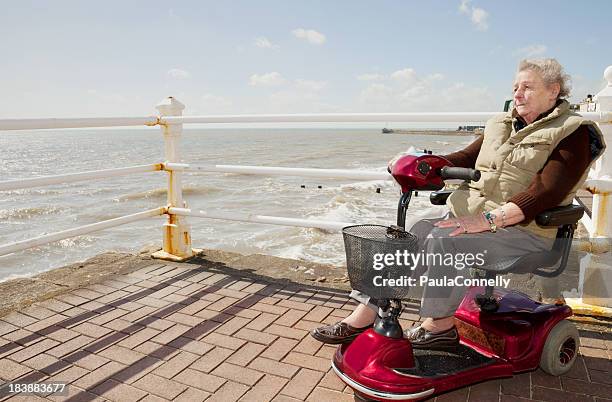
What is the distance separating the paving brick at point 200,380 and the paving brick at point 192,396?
3cm

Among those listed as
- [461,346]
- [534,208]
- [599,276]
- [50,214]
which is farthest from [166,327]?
[50,214]

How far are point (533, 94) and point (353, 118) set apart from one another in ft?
3.95

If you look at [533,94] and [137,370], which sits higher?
[533,94]

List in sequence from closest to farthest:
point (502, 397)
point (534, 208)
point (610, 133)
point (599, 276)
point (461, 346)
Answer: point (534, 208), point (502, 397), point (461, 346), point (610, 133), point (599, 276)

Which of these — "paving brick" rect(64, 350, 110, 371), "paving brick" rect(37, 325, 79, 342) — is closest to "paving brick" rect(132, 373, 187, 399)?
"paving brick" rect(64, 350, 110, 371)

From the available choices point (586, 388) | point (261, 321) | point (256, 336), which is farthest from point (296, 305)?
point (586, 388)

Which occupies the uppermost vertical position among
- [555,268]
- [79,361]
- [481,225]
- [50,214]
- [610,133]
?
[610,133]

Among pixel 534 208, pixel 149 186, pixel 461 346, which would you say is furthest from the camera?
pixel 149 186

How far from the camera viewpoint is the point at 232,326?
2.72 metres

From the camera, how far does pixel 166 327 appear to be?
2.72 m

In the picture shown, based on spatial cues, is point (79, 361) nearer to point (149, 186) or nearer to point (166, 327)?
point (166, 327)

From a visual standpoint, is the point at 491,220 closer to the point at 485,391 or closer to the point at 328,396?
the point at 485,391

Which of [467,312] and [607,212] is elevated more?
[607,212]

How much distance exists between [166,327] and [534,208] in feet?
7.20
